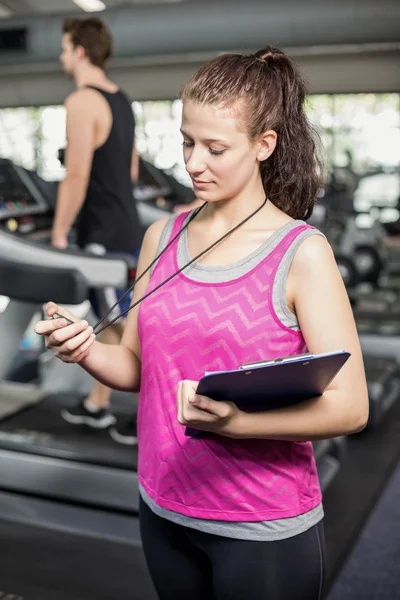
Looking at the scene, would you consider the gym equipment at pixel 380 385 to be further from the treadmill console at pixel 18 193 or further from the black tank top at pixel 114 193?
the treadmill console at pixel 18 193

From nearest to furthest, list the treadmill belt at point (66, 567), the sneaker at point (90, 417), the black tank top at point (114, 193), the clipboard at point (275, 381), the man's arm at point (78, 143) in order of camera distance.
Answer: the clipboard at point (275, 381)
the treadmill belt at point (66, 567)
the man's arm at point (78, 143)
the black tank top at point (114, 193)
the sneaker at point (90, 417)

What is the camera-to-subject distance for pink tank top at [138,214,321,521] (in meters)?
1.03

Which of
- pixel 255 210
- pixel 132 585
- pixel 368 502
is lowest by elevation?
pixel 368 502

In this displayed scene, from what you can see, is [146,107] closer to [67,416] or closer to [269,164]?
[67,416]

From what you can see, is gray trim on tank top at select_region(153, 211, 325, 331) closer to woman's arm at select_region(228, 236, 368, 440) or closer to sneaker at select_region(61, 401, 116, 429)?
woman's arm at select_region(228, 236, 368, 440)

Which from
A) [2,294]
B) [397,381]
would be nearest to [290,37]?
[397,381]

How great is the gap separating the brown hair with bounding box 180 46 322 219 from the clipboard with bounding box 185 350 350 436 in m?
0.31

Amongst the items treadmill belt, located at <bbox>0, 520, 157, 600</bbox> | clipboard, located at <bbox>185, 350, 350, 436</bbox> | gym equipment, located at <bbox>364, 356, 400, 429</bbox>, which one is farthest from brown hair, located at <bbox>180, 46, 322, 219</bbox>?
gym equipment, located at <bbox>364, 356, 400, 429</bbox>

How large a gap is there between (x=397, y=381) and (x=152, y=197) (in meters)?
2.14

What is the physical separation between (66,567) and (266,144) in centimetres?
172

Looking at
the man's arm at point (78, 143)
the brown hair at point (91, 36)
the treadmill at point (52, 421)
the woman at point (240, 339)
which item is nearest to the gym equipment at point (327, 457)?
the treadmill at point (52, 421)

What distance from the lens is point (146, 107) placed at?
1178 cm

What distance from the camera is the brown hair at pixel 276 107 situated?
1.03 meters

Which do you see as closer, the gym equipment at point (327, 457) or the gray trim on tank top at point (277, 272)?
the gray trim on tank top at point (277, 272)
